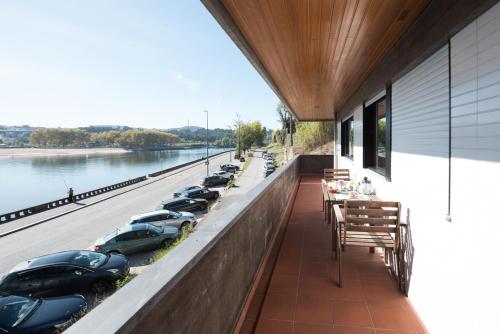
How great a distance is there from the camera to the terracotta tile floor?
2.50 meters

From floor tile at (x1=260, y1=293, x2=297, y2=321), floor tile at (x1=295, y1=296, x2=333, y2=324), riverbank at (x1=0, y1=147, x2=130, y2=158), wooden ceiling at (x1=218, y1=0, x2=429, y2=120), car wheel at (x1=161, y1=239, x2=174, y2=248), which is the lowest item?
car wheel at (x1=161, y1=239, x2=174, y2=248)

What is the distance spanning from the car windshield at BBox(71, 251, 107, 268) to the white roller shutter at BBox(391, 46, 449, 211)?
26.7ft

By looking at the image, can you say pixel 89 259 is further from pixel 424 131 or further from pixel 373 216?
pixel 424 131

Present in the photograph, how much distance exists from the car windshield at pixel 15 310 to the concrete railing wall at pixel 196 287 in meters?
5.51

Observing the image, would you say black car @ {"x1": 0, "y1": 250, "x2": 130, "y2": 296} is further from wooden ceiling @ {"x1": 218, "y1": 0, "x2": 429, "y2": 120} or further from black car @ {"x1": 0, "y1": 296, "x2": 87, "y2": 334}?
wooden ceiling @ {"x1": 218, "y1": 0, "x2": 429, "y2": 120}

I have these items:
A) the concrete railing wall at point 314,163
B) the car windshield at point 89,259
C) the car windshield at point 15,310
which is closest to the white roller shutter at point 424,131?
the car windshield at point 15,310

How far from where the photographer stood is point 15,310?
19.9 ft

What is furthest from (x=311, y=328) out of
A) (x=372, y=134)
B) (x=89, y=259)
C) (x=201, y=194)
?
(x=201, y=194)

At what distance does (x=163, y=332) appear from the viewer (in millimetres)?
1160

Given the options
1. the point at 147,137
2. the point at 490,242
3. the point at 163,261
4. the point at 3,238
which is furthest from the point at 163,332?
the point at 147,137

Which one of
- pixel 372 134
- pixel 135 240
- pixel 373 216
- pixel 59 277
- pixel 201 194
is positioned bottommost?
pixel 59 277

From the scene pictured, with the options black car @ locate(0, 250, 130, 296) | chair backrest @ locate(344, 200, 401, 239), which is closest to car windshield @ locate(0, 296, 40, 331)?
black car @ locate(0, 250, 130, 296)

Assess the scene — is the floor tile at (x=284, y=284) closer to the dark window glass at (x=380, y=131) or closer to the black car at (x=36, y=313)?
the dark window glass at (x=380, y=131)

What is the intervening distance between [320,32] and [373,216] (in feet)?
6.46
